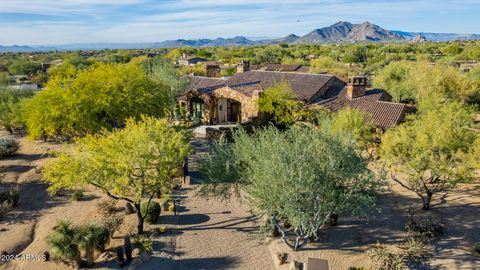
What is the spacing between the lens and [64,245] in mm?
16062

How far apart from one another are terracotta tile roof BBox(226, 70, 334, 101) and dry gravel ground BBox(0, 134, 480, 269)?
15.0 metres

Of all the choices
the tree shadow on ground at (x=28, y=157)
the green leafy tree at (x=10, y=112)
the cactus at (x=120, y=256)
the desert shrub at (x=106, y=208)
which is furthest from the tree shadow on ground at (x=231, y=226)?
the green leafy tree at (x=10, y=112)

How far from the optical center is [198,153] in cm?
3225

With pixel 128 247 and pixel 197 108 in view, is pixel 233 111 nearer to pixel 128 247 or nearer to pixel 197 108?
pixel 197 108

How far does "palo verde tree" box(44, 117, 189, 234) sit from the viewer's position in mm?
16656

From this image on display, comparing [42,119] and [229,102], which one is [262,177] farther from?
[229,102]

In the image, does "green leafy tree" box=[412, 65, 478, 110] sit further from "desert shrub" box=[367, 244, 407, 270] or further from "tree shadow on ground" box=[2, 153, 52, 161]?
"tree shadow on ground" box=[2, 153, 52, 161]

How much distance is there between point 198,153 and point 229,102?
10805 mm

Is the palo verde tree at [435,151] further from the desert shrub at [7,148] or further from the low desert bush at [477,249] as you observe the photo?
the desert shrub at [7,148]

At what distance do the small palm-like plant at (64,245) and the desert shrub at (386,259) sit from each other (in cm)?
1384

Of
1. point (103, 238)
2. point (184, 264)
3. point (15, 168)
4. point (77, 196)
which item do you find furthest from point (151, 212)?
point (15, 168)

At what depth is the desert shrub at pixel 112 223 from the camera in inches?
752

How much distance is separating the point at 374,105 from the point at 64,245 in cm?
2829

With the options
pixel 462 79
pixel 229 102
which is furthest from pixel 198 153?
pixel 462 79
